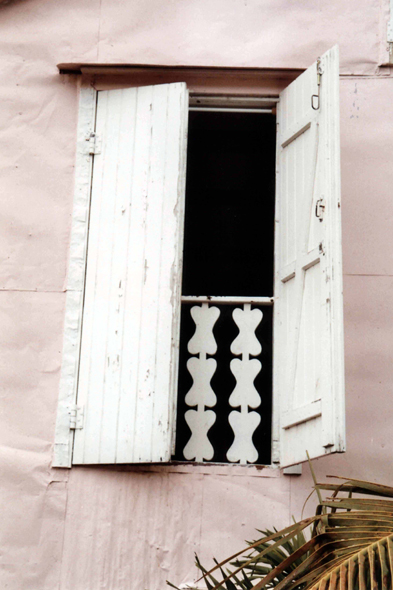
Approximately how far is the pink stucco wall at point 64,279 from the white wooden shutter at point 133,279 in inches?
6.6

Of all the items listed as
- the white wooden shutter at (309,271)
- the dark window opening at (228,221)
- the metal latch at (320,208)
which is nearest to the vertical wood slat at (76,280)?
the white wooden shutter at (309,271)

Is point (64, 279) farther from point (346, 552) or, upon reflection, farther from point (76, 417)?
point (346, 552)

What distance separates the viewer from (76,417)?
4613 mm

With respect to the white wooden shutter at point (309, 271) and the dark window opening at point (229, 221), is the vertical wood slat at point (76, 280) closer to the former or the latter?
the white wooden shutter at point (309, 271)

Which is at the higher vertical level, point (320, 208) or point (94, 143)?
point (94, 143)

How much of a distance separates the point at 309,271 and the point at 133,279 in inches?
34.2

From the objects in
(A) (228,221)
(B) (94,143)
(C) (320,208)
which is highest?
(A) (228,221)

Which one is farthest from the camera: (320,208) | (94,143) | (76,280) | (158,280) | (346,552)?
(94,143)

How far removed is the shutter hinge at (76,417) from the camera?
4.60 m

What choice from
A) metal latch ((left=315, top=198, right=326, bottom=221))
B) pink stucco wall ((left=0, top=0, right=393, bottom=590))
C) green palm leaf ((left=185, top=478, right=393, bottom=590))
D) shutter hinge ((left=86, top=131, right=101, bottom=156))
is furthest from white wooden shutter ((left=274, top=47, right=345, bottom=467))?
shutter hinge ((left=86, top=131, right=101, bottom=156))

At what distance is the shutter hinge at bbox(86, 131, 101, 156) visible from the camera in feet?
16.6

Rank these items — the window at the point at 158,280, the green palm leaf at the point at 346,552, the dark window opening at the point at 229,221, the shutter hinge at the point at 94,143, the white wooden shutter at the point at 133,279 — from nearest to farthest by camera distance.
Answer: the green palm leaf at the point at 346,552 < the window at the point at 158,280 < the white wooden shutter at the point at 133,279 < the shutter hinge at the point at 94,143 < the dark window opening at the point at 229,221

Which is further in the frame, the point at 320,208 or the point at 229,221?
the point at 229,221

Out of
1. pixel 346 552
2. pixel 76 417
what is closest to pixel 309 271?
pixel 76 417
